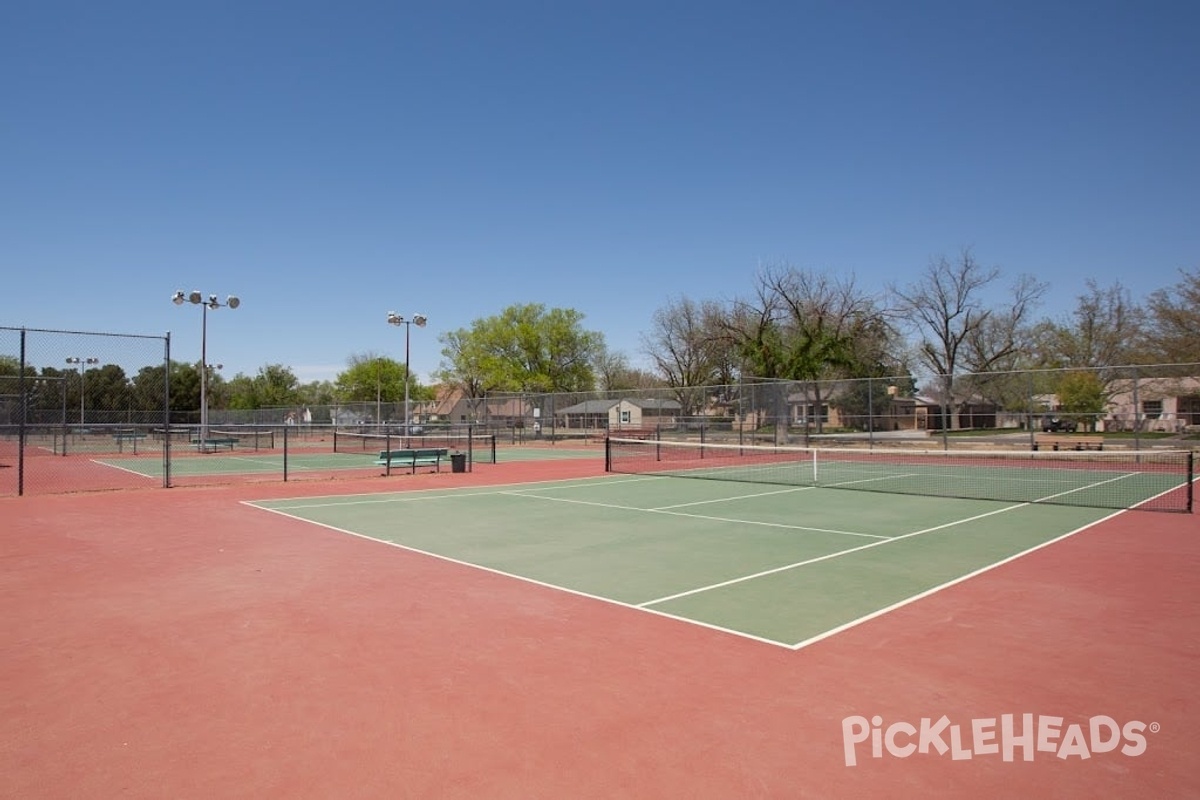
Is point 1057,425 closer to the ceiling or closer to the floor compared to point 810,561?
closer to the ceiling

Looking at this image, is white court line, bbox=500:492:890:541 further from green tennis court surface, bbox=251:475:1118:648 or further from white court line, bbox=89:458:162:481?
white court line, bbox=89:458:162:481

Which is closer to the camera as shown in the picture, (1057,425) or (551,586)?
(551,586)

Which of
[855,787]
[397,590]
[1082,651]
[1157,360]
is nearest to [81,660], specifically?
[397,590]

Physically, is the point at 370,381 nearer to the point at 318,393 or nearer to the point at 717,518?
the point at 318,393

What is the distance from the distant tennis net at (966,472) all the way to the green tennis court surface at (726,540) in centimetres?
173

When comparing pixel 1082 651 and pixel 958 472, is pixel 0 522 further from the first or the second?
pixel 958 472

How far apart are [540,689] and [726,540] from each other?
6157 millimetres

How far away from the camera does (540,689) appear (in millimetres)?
4941

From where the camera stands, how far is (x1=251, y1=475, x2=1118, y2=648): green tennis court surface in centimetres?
725

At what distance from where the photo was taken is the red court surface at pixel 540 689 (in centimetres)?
375

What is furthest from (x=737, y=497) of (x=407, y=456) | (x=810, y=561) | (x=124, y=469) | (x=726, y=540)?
(x=124, y=469)

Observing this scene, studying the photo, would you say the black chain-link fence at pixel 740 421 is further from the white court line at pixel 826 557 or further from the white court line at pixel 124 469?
the white court line at pixel 826 557

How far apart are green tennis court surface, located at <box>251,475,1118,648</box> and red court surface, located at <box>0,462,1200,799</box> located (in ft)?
1.71

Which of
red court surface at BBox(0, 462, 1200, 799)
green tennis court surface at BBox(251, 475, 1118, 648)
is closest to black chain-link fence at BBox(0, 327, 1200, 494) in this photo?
green tennis court surface at BBox(251, 475, 1118, 648)
